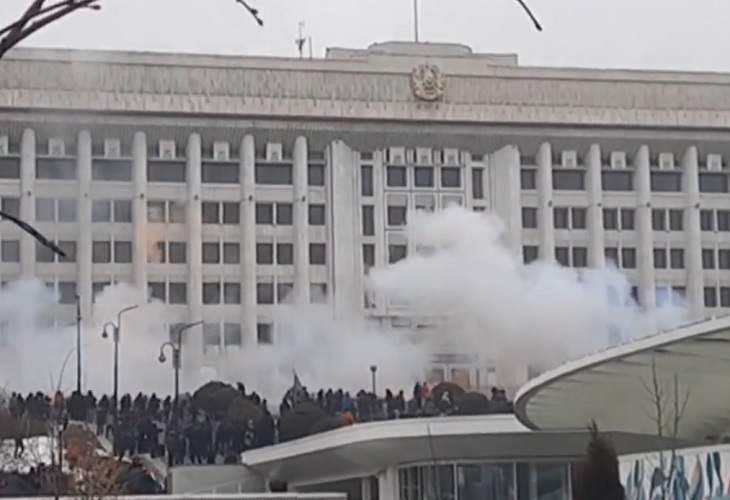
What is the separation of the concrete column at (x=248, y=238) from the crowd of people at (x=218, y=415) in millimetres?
10374

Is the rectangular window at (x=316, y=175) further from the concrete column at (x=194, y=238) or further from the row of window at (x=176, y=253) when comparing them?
the concrete column at (x=194, y=238)

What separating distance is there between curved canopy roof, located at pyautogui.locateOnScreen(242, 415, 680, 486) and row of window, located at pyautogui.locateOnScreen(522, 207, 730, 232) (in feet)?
95.1

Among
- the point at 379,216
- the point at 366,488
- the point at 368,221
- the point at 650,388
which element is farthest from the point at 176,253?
the point at 650,388

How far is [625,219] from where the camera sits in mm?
70875

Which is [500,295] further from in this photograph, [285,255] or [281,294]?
[285,255]

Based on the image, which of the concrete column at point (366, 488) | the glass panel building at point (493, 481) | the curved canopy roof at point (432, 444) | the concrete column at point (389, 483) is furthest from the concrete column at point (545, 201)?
the glass panel building at point (493, 481)

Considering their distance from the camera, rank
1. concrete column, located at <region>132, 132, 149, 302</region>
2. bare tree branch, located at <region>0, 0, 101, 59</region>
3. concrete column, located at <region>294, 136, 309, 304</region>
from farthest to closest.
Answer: concrete column, located at <region>294, 136, 309, 304</region>, concrete column, located at <region>132, 132, 149, 302</region>, bare tree branch, located at <region>0, 0, 101, 59</region>

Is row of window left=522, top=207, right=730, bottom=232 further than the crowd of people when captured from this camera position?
Yes

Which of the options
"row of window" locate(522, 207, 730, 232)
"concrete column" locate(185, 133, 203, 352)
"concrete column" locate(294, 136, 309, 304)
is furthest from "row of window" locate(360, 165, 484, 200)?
"concrete column" locate(185, 133, 203, 352)

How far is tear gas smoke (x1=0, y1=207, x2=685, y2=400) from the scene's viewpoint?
6412 centimetres

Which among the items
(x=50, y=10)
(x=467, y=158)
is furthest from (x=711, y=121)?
(x=50, y=10)

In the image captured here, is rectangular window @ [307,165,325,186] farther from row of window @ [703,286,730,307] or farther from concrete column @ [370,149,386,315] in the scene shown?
row of window @ [703,286,730,307]

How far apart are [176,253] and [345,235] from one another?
272 inches

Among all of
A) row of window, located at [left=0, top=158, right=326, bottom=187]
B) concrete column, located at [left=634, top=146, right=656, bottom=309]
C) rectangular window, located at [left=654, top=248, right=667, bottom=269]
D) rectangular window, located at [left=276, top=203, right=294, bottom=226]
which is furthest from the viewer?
rectangular window, located at [left=654, top=248, right=667, bottom=269]
